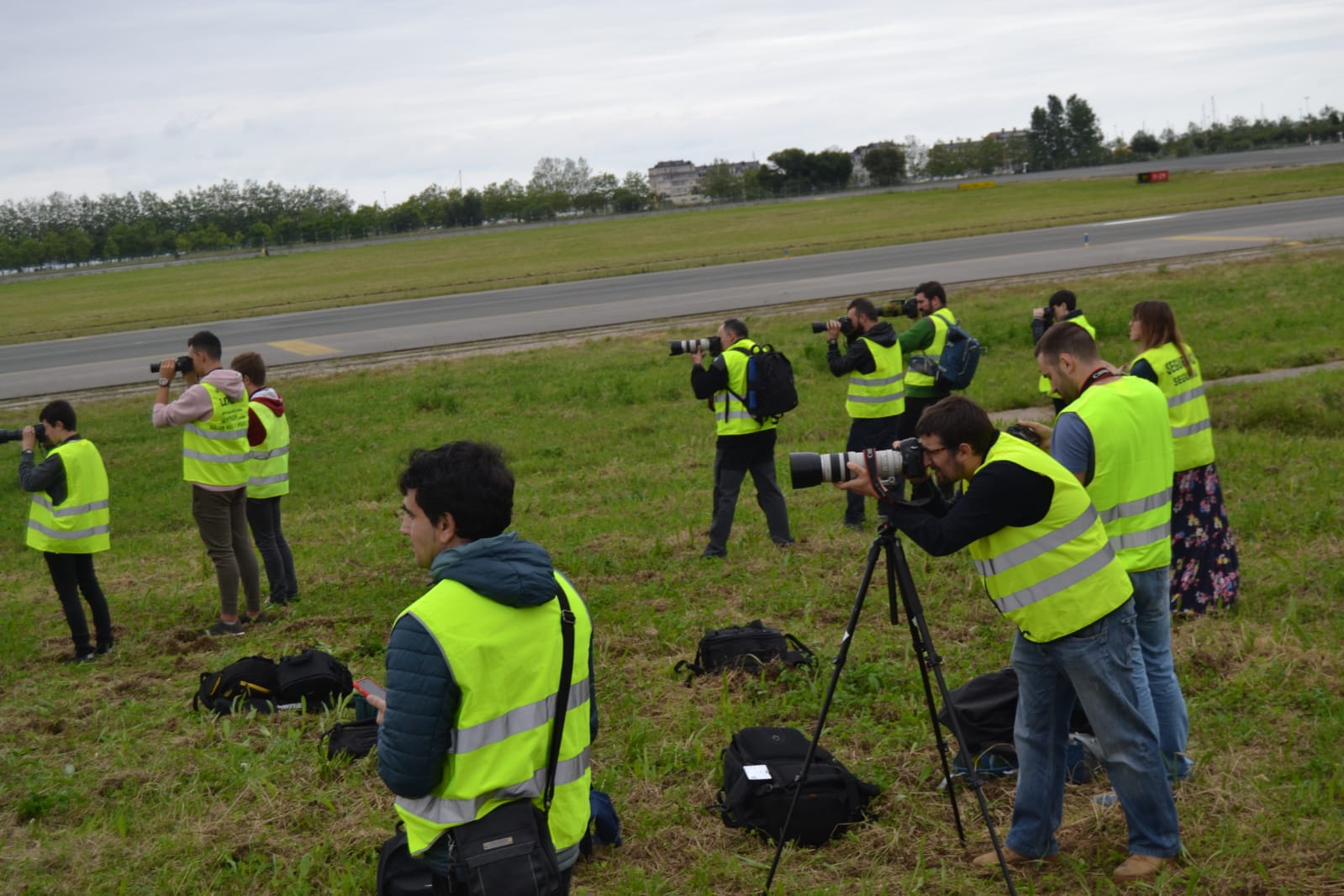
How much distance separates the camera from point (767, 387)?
392 inches

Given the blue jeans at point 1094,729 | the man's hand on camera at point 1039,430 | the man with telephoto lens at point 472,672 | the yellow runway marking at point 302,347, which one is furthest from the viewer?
the yellow runway marking at point 302,347

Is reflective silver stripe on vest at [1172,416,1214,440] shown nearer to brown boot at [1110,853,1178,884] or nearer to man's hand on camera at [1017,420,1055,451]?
man's hand on camera at [1017,420,1055,451]

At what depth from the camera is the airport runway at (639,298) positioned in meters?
28.5

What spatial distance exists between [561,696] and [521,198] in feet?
409

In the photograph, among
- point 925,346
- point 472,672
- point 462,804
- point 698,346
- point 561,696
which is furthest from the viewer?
point 925,346

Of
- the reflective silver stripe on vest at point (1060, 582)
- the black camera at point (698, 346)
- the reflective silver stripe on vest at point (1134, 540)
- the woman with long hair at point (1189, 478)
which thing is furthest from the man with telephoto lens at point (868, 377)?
the reflective silver stripe on vest at point (1060, 582)

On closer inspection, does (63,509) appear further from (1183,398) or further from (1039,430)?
(1183,398)

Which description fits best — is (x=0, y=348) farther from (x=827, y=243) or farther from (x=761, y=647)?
(x=761, y=647)

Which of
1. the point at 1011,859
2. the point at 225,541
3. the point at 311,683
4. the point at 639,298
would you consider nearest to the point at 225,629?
the point at 225,541

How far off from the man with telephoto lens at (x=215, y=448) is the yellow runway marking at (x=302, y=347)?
18842 mm

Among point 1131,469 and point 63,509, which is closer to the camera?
point 1131,469

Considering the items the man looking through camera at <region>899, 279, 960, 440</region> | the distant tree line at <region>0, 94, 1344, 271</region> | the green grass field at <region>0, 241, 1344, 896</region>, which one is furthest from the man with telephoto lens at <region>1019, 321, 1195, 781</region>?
the distant tree line at <region>0, 94, 1344, 271</region>

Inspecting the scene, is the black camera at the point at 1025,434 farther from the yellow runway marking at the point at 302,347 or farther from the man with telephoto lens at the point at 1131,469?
the yellow runway marking at the point at 302,347

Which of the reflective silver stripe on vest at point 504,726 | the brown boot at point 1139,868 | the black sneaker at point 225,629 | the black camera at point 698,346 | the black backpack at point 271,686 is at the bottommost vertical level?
the brown boot at point 1139,868
